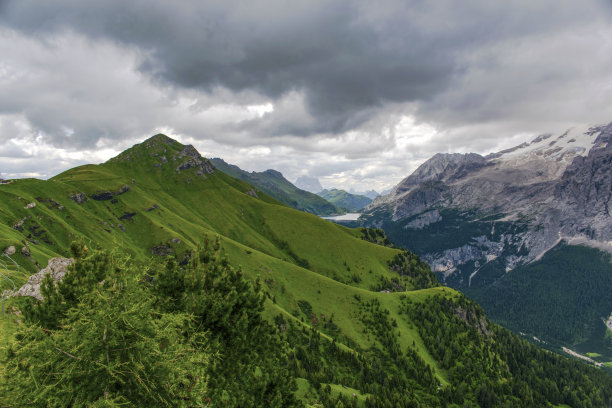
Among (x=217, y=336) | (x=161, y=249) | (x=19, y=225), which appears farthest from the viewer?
(x=161, y=249)

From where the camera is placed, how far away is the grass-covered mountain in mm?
13547

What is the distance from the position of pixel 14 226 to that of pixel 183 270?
17988 centimetres

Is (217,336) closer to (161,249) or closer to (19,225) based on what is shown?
(19,225)

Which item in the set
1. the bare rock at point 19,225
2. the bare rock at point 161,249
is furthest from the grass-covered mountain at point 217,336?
the bare rock at point 161,249

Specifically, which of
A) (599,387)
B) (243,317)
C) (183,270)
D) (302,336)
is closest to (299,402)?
(243,317)

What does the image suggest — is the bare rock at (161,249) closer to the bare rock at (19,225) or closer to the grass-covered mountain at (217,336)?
the grass-covered mountain at (217,336)

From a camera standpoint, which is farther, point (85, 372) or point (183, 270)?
point (183, 270)

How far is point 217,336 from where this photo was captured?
76.2ft

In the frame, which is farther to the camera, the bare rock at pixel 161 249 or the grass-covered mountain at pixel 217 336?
the bare rock at pixel 161 249

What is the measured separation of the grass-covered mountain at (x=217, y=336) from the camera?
1355cm

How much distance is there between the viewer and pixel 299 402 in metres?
27.2

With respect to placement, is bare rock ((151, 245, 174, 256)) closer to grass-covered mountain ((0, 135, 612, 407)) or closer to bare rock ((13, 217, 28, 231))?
grass-covered mountain ((0, 135, 612, 407))

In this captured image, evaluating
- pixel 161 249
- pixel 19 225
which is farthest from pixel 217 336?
pixel 161 249

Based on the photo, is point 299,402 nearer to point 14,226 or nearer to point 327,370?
point 327,370
